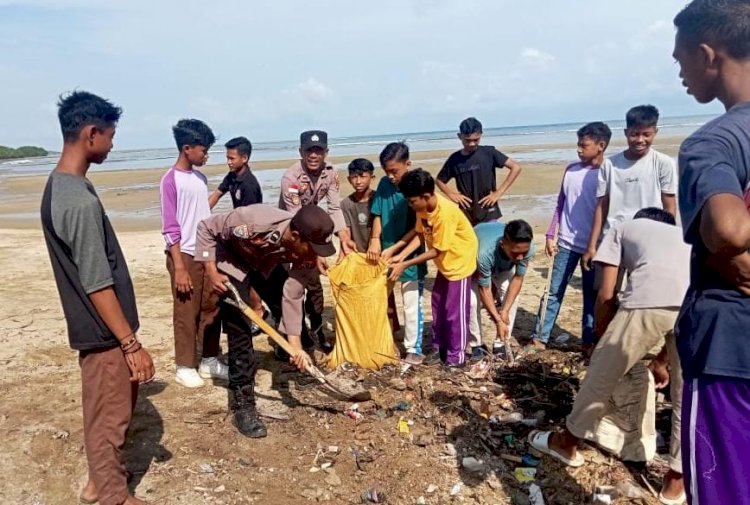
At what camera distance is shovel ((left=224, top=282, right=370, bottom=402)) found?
3.45 metres

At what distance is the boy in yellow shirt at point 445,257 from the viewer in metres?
4.05

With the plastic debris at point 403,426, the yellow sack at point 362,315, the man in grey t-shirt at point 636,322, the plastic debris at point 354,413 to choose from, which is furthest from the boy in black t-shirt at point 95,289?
the man in grey t-shirt at point 636,322

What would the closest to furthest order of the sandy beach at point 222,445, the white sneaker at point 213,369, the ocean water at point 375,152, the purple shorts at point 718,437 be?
the purple shorts at point 718,437 < the sandy beach at point 222,445 < the white sneaker at point 213,369 < the ocean water at point 375,152

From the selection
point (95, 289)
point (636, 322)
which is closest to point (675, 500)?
point (636, 322)

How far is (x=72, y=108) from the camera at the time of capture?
245 centimetres

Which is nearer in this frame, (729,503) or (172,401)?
Result: (729,503)

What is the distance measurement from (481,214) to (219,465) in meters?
3.32

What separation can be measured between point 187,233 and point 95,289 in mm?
1694

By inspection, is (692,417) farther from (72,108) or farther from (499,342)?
(499,342)

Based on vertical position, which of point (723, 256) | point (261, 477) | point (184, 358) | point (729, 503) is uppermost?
point (723, 256)

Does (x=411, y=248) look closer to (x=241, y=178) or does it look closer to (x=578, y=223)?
(x=578, y=223)

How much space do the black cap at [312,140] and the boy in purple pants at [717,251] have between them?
3.45 metres

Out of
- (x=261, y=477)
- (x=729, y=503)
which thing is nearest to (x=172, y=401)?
(x=261, y=477)

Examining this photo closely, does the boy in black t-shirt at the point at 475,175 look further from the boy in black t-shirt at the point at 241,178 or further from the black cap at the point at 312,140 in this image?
the boy in black t-shirt at the point at 241,178
